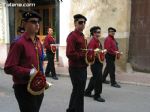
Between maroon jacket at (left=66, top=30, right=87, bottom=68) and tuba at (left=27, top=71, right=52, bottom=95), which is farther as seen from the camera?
maroon jacket at (left=66, top=30, right=87, bottom=68)

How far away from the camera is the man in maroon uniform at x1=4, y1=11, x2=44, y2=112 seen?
14.9ft

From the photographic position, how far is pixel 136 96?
9.38m

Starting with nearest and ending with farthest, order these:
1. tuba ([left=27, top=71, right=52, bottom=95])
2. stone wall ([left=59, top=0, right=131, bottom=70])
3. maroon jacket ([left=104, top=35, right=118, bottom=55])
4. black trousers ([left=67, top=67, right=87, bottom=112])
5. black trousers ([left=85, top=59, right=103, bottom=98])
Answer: tuba ([left=27, top=71, right=52, bottom=95])
black trousers ([left=67, top=67, right=87, bottom=112])
black trousers ([left=85, top=59, right=103, bottom=98])
maroon jacket ([left=104, top=35, right=118, bottom=55])
stone wall ([left=59, top=0, right=131, bottom=70])

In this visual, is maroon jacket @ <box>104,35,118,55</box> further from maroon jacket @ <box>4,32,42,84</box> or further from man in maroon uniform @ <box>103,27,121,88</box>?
maroon jacket @ <box>4,32,42,84</box>

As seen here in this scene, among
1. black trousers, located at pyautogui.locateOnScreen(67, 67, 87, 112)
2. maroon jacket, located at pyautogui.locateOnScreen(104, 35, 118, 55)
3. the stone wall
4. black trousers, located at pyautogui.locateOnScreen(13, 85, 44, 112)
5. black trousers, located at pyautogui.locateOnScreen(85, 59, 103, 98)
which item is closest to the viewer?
black trousers, located at pyautogui.locateOnScreen(13, 85, 44, 112)

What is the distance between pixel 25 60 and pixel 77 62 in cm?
229

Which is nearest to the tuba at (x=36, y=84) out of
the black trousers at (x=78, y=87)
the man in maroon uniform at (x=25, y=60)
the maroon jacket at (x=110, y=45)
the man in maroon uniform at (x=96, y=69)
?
the man in maroon uniform at (x=25, y=60)

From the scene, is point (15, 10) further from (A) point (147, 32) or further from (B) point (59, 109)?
(B) point (59, 109)

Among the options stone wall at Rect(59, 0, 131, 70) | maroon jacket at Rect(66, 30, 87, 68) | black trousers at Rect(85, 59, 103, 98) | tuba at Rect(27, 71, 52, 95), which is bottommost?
black trousers at Rect(85, 59, 103, 98)

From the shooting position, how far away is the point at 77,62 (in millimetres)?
6824

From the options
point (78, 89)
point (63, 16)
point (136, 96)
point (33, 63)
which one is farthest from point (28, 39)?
point (63, 16)

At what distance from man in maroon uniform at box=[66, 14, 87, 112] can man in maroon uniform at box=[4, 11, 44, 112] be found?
204cm

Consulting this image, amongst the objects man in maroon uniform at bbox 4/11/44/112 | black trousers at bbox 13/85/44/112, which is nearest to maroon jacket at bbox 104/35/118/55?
man in maroon uniform at bbox 4/11/44/112

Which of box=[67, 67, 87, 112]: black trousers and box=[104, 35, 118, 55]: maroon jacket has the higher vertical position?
box=[104, 35, 118, 55]: maroon jacket
